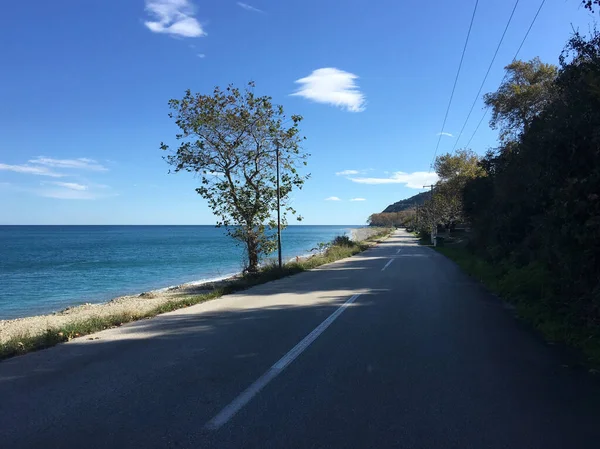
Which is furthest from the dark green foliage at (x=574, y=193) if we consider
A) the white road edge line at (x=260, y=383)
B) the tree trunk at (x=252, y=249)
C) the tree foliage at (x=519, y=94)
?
the tree foliage at (x=519, y=94)

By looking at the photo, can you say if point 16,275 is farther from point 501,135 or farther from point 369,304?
point 501,135

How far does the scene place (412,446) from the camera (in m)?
3.98

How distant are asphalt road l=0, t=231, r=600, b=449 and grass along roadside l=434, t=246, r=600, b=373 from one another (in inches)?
17.1

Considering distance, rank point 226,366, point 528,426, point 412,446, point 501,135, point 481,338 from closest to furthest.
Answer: point 412,446 < point 528,426 < point 226,366 < point 481,338 < point 501,135

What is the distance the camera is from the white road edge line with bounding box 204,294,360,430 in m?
4.51

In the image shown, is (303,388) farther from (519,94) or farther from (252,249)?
(519,94)

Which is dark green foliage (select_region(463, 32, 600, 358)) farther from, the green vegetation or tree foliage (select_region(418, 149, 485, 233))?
tree foliage (select_region(418, 149, 485, 233))

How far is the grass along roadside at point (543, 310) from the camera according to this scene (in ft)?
24.2

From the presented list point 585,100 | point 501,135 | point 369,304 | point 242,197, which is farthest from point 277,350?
point 501,135

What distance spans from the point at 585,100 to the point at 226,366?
689cm

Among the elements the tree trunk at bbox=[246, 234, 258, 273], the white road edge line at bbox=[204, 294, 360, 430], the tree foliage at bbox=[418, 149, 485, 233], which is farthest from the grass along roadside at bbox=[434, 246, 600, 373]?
the tree foliage at bbox=[418, 149, 485, 233]

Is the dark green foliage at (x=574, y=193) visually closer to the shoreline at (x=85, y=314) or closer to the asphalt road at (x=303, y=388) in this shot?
the asphalt road at (x=303, y=388)

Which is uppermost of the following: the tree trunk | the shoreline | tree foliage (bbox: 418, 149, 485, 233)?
tree foliage (bbox: 418, 149, 485, 233)

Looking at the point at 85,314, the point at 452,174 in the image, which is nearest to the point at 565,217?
the point at 85,314
